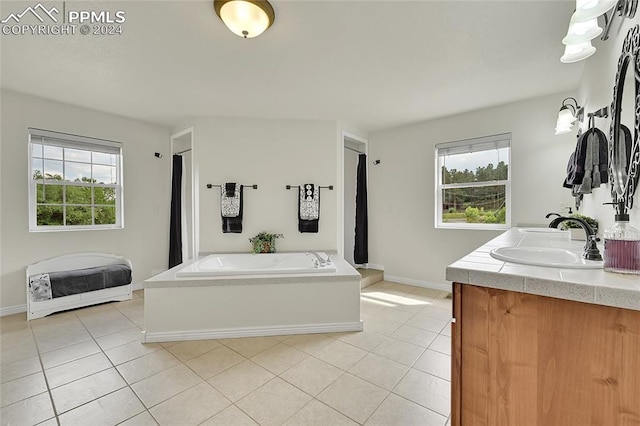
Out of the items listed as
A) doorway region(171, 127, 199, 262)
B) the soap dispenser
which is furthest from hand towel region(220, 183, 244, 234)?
the soap dispenser

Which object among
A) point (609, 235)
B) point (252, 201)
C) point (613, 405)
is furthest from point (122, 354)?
point (609, 235)

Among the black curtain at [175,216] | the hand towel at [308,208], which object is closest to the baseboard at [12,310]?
the black curtain at [175,216]

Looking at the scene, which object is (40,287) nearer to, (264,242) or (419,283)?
(264,242)

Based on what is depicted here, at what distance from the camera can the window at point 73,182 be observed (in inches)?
121

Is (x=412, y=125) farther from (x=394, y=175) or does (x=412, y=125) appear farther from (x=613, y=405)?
(x=613, y=405)

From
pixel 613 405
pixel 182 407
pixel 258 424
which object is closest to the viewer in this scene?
pixel 613 405

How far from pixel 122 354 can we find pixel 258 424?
144 cm

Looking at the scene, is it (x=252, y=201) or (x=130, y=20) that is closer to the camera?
(x=130, y=20)

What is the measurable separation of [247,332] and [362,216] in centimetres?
262

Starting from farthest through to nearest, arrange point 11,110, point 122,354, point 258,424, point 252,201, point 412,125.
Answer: point 412,125, point 252,201, point 11,110, point 122,354, point 258,424

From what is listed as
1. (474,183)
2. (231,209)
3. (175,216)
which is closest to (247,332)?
(231,209)

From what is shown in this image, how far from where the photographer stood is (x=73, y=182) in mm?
3328

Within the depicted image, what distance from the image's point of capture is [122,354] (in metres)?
2.12

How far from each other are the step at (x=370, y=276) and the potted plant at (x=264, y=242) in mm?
1403
